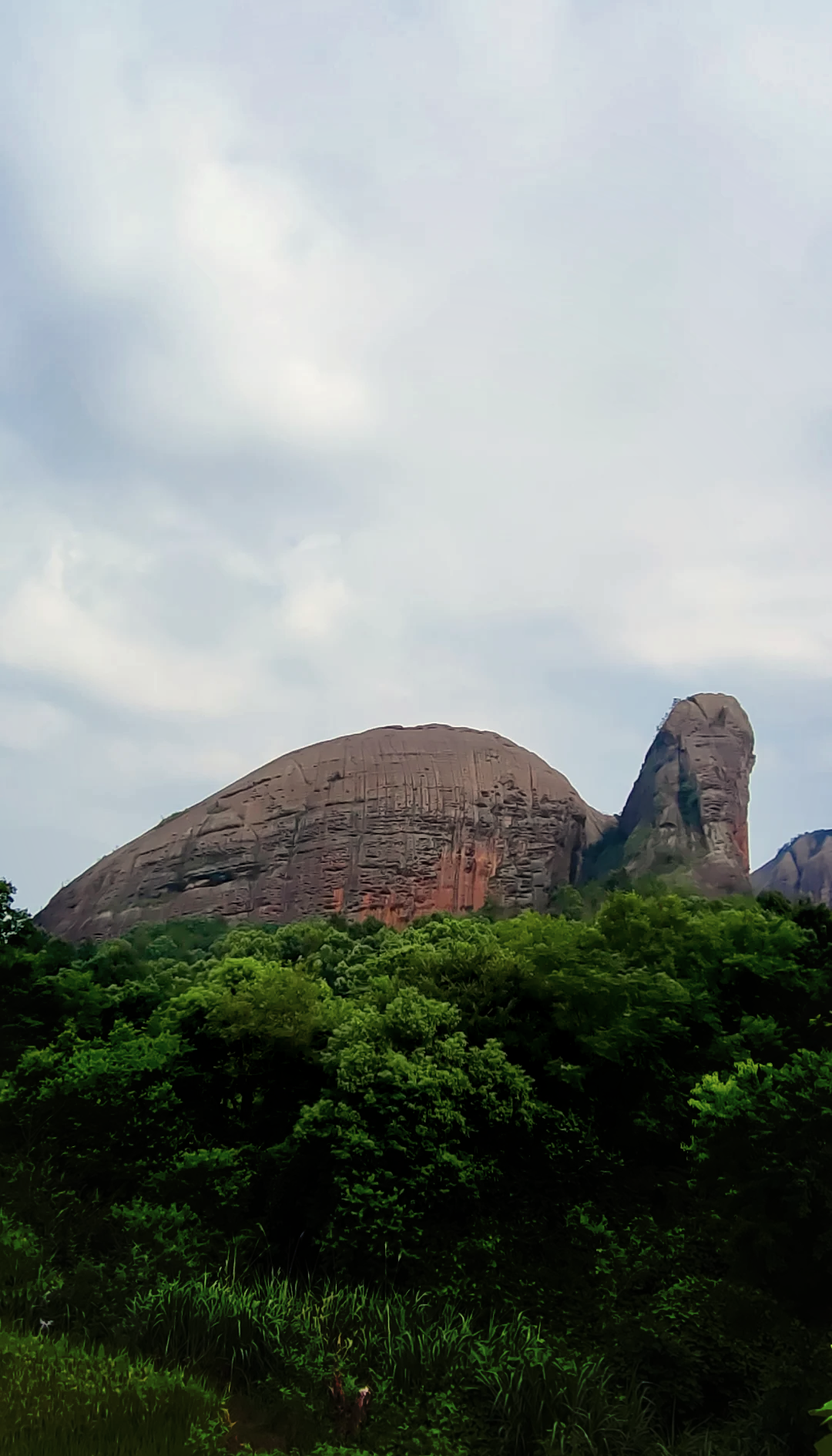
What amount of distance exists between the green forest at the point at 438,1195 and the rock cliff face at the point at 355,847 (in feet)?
53.3

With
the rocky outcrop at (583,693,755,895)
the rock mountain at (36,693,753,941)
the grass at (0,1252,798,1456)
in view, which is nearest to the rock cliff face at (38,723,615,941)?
the rock mountain at (36,693,753,941)

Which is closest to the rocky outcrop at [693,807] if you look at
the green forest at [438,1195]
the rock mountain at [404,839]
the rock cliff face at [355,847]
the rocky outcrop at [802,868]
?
the rock mountain at [404,839]

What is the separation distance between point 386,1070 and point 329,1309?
2053 millimetres

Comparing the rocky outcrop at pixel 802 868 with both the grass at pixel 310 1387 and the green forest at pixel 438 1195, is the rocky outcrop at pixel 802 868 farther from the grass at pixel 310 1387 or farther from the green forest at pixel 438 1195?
the grass at pixel 310 1387

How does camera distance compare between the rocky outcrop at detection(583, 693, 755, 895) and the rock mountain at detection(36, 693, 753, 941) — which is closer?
the rock mountain at detection(36, 693, 753, 941)

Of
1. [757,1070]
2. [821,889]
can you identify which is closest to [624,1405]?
[757,1070]

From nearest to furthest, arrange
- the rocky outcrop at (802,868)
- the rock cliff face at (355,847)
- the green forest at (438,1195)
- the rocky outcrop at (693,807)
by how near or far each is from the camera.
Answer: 1. the green forest at (438,1195)
2. the rock cliff face at (355,847)
3. the rocky outcrop at (693,807)
4. the rocky outcrop at (802,868)

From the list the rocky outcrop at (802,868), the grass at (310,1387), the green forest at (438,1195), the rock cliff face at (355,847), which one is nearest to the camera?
the grass at (310,1387)

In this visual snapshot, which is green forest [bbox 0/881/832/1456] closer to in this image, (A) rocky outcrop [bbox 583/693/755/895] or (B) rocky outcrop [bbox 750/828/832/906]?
(A) rocky outcrop [bbox 583/693/755/895]

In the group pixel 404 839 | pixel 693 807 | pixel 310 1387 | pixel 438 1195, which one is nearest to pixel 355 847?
pixel 404 839

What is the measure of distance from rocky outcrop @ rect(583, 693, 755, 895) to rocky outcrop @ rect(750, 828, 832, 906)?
12.6m

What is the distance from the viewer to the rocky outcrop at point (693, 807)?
31094 mm

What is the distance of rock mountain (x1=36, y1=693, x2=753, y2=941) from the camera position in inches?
1192

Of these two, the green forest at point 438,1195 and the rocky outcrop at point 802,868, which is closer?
the green forest at point 438,1195
